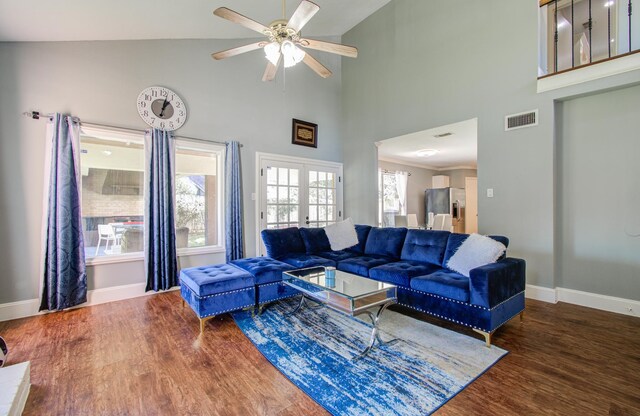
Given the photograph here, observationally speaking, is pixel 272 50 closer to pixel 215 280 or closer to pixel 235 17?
pixel 235 17

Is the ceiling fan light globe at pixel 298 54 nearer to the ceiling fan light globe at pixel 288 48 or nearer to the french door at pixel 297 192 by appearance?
the ceiling fan light globe at pixel 288 48

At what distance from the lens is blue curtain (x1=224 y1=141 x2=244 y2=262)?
170 inches

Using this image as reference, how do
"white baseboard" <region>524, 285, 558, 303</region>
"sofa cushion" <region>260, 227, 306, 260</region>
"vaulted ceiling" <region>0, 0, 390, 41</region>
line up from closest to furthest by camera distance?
1. "vaulted ceiling" <region>0, 0, 390, 41</region>
2. "white baseboard" <region>524, 285, 558, 303</region>
3. "sofa cushion" <region>260, 227, 306, 260</region>

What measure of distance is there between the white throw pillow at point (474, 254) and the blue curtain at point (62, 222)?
417 cm

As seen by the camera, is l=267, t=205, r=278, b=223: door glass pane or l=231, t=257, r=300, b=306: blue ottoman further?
l=267, t=205, r=278, b=223: door glass pane

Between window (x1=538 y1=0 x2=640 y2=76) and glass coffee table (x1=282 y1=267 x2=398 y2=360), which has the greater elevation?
A: window (x1=538 y1=0 x2=640 y2=76)

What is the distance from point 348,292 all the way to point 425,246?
157 cm

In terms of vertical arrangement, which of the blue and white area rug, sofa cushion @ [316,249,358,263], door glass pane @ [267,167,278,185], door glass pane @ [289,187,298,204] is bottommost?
the blue and white area rug

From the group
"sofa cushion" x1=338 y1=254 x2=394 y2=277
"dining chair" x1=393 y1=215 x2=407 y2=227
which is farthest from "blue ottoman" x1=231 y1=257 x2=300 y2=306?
"dining chair" x1=393 y1=215 x2=407 y2=227

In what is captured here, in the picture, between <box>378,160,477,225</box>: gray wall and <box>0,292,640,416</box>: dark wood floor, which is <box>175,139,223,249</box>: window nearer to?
<box>0,292,640,416</box>: dark wood floor

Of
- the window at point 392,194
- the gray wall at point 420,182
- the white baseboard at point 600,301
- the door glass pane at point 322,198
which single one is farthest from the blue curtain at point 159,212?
the gray wall at point 420,182

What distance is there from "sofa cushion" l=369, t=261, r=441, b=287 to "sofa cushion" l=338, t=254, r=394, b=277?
0.11m

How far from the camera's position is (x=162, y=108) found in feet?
→ 12.5

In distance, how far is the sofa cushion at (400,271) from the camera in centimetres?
288
